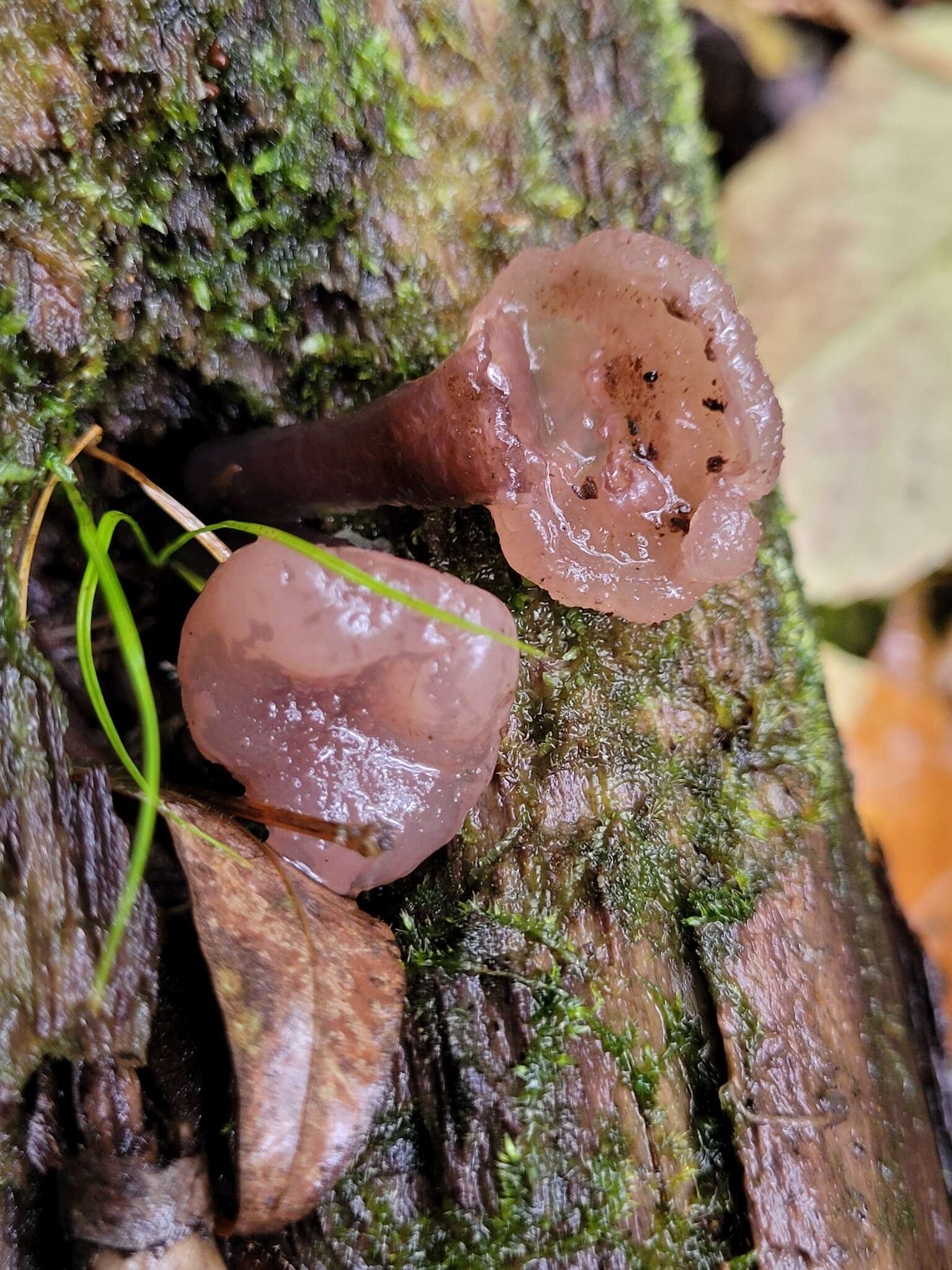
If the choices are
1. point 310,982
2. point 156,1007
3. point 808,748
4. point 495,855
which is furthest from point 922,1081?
point 156,1007

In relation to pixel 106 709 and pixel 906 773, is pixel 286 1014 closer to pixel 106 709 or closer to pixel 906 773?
pixel 106 709

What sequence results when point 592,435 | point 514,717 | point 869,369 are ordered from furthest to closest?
point 869,369 → point 592,435 → point 514,717

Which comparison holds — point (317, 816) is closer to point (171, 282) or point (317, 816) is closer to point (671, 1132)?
point (671, 1132)

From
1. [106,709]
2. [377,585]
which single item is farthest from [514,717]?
[106,709]

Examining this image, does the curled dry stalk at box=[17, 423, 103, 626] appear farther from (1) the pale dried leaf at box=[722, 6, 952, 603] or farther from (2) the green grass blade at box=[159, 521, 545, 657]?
Result: (1) the pale dried leaf at box=[722, 6, 952, 603]

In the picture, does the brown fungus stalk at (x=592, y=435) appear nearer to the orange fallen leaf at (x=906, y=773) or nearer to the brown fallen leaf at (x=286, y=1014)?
the brown fallen leaf at (x=286, y=1014)
